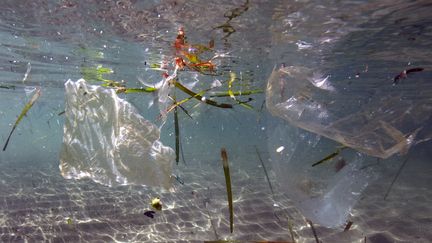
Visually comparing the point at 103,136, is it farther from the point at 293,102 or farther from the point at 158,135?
the point at 293,102

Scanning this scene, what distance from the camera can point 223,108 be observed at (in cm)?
427

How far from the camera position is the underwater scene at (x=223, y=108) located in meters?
2.99

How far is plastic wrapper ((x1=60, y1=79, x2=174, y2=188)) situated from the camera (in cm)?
283

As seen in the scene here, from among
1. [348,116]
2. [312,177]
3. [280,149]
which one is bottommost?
[312,177]

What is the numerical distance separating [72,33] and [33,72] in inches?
469

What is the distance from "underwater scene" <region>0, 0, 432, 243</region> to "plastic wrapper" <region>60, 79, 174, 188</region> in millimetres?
13

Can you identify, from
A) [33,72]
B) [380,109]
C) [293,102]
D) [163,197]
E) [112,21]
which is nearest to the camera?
[293,102]

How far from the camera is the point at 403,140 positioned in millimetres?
3219

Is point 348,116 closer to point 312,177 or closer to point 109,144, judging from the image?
point 312,177

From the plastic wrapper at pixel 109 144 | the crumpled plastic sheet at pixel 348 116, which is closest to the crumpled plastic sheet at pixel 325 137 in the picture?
the crumpled plastic sheet at pixel 348 116

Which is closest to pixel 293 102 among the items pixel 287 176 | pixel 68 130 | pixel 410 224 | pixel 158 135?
pixel 287 176

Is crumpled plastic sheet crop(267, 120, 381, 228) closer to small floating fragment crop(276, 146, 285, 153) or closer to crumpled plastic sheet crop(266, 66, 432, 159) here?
small floating fragment crop(276, 146, 285, 153)

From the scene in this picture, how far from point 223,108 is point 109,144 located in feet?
5.86

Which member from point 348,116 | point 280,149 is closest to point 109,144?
point 280,149
